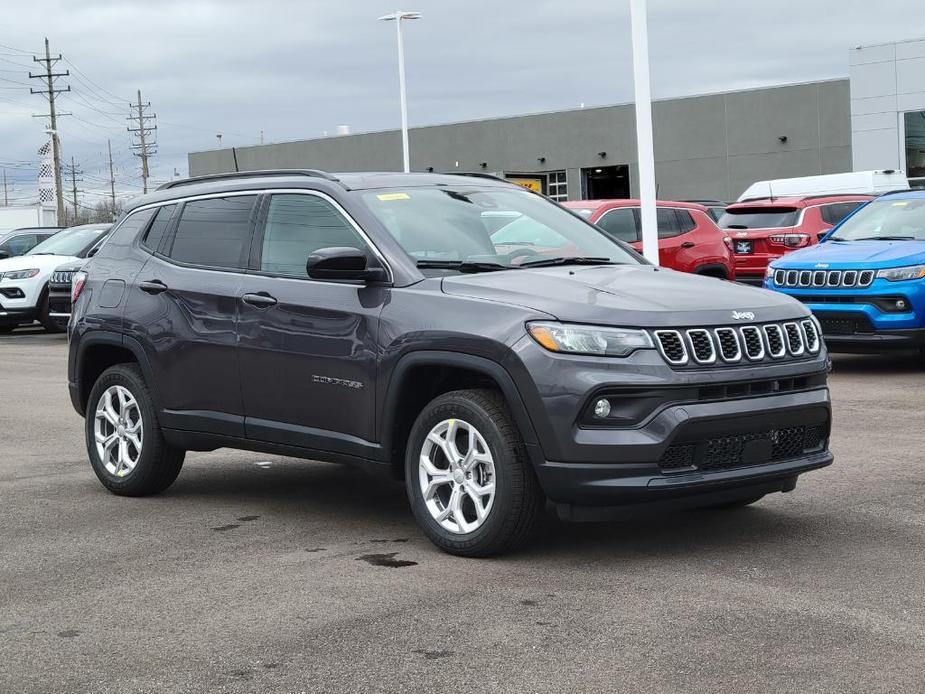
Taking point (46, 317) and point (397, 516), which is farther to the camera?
point (46, 317)

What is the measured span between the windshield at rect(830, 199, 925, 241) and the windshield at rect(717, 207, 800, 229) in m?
4.89

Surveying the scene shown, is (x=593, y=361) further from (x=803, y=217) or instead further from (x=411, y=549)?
(x=803, y=217)

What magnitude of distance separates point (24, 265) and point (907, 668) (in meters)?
19.8

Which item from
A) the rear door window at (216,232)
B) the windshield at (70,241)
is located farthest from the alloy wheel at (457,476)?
the windshield at (70,241)

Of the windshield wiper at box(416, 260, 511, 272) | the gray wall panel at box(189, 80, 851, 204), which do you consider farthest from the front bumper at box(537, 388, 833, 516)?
the gray wall panel at box(189, 80, 851, 204)

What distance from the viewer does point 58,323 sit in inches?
860

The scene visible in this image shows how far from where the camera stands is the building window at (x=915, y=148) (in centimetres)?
4238

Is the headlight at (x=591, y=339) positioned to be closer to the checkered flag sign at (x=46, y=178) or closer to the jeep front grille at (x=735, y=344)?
the jeep front grille at (x=735, y=344)

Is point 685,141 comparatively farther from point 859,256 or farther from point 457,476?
point 457,476

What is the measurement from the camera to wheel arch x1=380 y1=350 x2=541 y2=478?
5.91 metres

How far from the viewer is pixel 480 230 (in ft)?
22.7

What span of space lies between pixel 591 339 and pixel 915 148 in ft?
131

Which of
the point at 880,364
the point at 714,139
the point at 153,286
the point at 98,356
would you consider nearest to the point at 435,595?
the point at 153,286

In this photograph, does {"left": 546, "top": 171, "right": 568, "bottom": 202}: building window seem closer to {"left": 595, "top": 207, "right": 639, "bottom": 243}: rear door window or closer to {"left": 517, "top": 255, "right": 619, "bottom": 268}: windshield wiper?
{"left": 595, "top": 207, "right": 639, "bottom": 243}: rear door window
